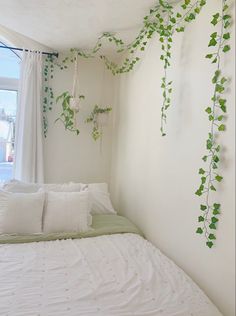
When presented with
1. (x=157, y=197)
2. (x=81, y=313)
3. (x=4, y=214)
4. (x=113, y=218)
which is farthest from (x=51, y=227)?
(x=81, y=313)

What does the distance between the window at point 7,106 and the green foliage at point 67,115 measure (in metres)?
0.50

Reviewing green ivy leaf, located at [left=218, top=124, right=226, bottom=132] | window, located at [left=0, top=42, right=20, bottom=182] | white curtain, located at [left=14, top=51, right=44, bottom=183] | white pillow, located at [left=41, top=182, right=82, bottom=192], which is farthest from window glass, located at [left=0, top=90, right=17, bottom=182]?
green ivy leaf, located at [left=218, top=124, right=226, bottom=132]

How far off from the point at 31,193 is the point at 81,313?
133 centimetres

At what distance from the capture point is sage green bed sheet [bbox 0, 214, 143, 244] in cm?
204

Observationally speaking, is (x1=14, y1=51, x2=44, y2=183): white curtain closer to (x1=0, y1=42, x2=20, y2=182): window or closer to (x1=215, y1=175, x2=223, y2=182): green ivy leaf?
(x1=0, y1=42, x2=20, y2=182): window

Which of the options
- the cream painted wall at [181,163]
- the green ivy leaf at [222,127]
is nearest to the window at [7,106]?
the cream painted wall at [181,163]

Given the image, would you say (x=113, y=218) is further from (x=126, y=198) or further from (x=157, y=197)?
(x=157, y=197)

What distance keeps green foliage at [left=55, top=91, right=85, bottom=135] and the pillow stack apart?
0.85m

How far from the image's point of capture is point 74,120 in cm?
307

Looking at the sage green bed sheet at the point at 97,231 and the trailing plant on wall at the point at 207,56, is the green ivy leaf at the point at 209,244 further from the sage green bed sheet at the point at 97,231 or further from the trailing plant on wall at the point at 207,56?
the sage green bed sheet at the point at 97,231

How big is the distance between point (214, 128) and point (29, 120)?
1960 mm

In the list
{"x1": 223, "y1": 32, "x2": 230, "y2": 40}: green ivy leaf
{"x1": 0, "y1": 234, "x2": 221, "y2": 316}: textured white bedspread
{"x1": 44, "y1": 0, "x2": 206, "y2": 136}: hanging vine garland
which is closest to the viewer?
{"x1": 0, "y1": 234, "x2": 221, "y2": 316}: textured white bedspread

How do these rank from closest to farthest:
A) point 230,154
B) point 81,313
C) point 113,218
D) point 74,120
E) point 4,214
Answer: point 81,313
point 230,154
point 4,214
point 113,218
point 74,120

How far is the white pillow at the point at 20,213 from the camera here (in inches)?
82.9
